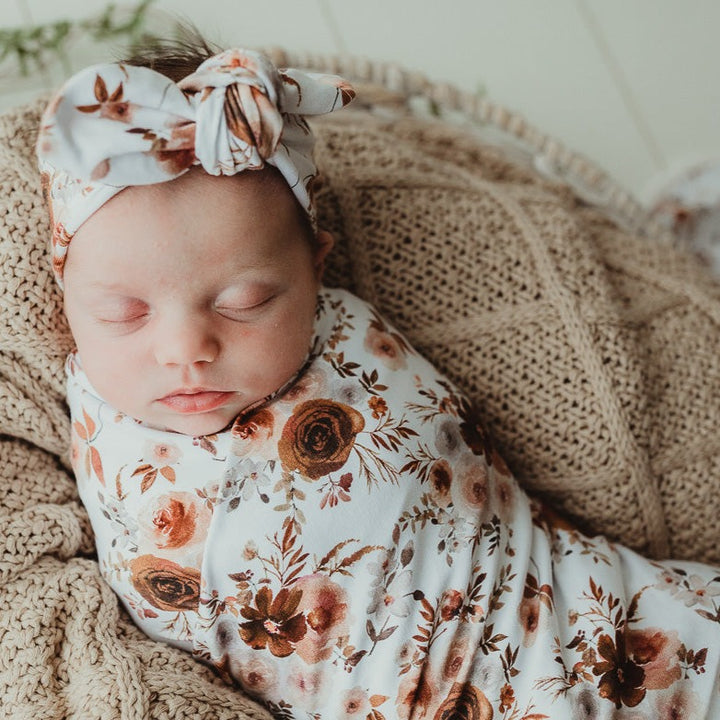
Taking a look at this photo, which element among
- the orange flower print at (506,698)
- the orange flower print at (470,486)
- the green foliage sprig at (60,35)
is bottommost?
the orange flower print at (506,698)

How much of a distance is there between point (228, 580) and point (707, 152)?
4.65 ft

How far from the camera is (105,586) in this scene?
42.8 inches

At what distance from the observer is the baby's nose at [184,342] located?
0.91m

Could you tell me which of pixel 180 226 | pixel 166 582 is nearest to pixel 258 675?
pixel 166 582

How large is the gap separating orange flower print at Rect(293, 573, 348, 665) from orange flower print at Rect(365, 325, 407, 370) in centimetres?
28

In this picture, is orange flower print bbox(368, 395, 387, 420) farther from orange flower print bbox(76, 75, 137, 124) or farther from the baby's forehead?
orange flower print bbox(76, 75, 137, 124)

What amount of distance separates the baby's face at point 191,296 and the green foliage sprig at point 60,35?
78 cm

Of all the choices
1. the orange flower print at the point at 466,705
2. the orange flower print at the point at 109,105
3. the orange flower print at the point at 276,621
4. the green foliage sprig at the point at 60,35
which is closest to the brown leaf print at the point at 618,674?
the orange flower print at the point at 466,705

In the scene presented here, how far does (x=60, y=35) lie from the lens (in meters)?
1.61

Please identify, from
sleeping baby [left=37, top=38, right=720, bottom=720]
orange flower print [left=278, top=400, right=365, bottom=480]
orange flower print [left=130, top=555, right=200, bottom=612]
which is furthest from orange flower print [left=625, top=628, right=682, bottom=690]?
orange flower print [left=130, top=555, right=200, bottom=612]

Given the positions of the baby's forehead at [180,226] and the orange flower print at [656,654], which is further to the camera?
the orange flower print at [656,654]

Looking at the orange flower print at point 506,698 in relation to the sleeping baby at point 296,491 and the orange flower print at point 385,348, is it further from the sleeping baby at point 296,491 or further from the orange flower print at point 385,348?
the orange flower print at point 385,348

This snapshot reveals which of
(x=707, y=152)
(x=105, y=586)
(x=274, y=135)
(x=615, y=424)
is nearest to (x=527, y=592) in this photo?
(x=615, y=424)

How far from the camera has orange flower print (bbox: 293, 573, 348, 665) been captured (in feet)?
3.31
